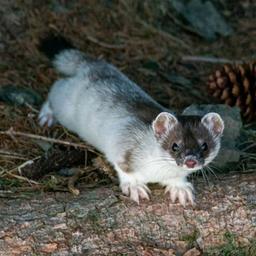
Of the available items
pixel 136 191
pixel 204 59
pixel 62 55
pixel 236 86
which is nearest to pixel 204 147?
pixel 136 191

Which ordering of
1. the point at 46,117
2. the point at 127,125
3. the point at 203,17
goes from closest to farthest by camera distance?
the point at 127,125
the point at 46,117
the point at 203,17

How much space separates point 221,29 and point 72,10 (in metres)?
1.27

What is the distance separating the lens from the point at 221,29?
6203 mm

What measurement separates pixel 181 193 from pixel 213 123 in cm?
42

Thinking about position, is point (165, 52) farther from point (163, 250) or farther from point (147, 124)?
point (163, 250)

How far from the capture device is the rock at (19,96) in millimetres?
5012

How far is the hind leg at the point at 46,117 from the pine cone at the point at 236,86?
113 cm

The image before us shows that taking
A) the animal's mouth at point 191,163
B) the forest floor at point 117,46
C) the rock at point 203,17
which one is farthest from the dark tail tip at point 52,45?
the animal's mouth at point 191,163

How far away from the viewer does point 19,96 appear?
16.5 ft

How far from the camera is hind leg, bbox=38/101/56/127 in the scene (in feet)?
16.0

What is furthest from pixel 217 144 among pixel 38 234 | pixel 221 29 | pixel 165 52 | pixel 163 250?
pixel 221 29

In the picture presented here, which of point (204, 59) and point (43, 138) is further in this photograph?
point (204, 59)

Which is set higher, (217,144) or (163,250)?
(217,144)

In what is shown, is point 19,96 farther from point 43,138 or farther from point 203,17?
point 203,17
